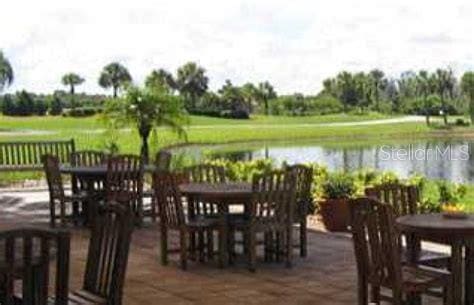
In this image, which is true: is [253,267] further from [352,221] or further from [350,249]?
[352,221]

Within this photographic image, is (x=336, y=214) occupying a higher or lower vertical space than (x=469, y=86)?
lower

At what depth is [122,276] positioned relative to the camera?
4.34 m

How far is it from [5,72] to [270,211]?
83880 millimetres

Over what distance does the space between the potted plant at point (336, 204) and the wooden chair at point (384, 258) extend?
173 inches

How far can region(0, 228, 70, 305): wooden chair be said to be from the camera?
390 centimetres

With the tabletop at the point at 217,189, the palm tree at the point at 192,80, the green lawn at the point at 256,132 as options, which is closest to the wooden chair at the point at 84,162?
the tabletop at the point at 217,189

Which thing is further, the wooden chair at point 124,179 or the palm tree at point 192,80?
the palm tree at point 192,80

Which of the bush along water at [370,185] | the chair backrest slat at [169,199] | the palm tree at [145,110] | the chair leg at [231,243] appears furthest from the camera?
the palm tree at [145,110]

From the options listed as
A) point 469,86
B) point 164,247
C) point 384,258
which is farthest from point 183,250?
point 469,86

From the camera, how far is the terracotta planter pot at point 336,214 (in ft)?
34.4

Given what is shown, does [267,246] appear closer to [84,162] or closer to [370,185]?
[370,185]

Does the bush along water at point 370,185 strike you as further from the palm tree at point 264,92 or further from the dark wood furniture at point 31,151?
the palm tree at point 264,92

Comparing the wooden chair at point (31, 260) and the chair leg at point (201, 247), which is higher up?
the wooden chair at point (31, 260)

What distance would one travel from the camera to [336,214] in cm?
1053
